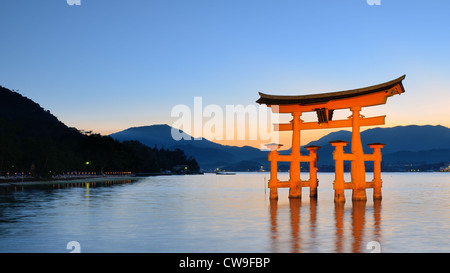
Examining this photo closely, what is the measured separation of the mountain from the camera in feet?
246

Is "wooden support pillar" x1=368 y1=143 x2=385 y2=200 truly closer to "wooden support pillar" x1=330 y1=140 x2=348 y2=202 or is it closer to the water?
"wooden support pillar" x1=330 y1=140 x2=348 y2=202

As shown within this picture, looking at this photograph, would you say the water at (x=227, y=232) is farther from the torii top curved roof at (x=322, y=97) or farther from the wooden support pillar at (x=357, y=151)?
the torii top curved roof at (x=322, y=97)

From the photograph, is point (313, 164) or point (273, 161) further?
point (313, 164)

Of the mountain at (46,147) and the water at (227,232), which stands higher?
the mountain at (46,147)

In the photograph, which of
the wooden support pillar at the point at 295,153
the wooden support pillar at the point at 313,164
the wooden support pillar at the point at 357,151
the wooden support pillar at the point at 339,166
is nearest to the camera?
the wooden support pillar at the point at 339,166

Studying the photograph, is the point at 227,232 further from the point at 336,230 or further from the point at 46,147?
the point at 46,147

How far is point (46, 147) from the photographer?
7881cm

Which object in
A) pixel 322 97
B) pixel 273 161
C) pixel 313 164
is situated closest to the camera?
pixel 322 97

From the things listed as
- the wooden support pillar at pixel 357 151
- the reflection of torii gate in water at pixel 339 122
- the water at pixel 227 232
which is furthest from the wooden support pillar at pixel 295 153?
the water at pixel 227 232

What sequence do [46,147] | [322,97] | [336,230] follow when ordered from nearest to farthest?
[336,230] → [322,97] → [46,147]

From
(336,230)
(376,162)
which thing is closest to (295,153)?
(376,162)

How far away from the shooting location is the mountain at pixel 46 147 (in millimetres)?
74944
